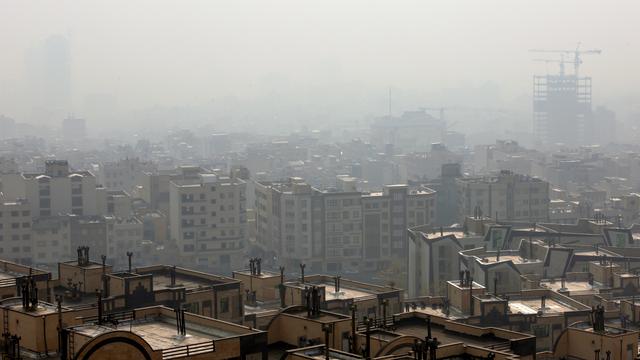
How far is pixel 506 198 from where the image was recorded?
66062mm

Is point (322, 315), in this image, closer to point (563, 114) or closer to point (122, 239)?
point (122, 239)

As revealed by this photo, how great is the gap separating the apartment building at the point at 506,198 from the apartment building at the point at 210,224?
1220 centimetres

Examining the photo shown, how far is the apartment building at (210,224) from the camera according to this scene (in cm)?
6388

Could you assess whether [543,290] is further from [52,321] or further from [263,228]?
[263,228]

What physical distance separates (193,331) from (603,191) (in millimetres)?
65054

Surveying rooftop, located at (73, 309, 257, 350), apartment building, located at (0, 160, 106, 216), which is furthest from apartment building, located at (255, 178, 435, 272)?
rooftop, located at (73, 309, 257, 350)

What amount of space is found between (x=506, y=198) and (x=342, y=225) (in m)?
9.53

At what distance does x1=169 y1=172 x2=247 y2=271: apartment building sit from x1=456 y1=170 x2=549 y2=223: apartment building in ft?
40.0

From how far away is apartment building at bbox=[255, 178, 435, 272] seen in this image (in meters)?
63.1

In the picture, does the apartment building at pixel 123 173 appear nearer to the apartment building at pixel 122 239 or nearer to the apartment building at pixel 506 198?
the apartment building at pixel 122 239

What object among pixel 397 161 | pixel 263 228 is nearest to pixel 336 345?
pixel 263 228

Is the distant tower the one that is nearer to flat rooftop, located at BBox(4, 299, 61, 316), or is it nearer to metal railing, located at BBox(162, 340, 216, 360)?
flat rooftop, located at BBox(4, 299, 61, 316)

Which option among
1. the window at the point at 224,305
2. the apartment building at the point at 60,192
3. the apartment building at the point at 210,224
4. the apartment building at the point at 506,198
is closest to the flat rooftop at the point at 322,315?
the window at the point at 224,305

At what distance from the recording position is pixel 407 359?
52.6 ft
